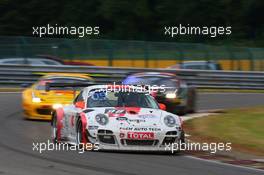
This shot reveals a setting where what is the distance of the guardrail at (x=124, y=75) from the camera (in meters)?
30.8

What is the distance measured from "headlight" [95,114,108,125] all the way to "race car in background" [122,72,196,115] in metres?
Result: 7.26

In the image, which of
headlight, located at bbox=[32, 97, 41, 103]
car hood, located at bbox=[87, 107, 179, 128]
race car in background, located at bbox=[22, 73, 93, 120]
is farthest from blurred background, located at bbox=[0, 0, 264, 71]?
car hood, located at bbox=[87, 107, 179, 128]

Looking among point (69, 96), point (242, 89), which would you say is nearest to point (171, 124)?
point (69, 96)

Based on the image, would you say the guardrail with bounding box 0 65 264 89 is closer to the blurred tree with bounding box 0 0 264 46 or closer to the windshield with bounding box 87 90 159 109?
the windshield with bounding box 87 90 159 109

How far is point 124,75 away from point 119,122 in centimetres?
1914

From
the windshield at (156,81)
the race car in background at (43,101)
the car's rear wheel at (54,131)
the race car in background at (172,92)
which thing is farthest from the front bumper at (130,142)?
the windshield at (156,81)

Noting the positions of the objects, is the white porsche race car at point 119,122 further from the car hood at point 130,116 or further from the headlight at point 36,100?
the headlight at point 36,100

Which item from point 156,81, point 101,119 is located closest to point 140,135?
point 101,119

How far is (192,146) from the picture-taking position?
14.1 metres

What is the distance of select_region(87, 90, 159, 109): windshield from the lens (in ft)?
43.9

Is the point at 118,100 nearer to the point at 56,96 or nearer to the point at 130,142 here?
the point at 130,142

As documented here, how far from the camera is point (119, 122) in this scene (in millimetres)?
12500

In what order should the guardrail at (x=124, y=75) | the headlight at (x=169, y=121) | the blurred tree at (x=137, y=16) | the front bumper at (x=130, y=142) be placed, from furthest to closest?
1. the blurred tree at (x=137, y=16)
2. the guardrail at (x=124, y=75)
3. the headlight at (x=169, y=121)
4. the front bumper at (x=130, y=142)

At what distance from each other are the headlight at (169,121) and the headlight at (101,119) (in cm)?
101
